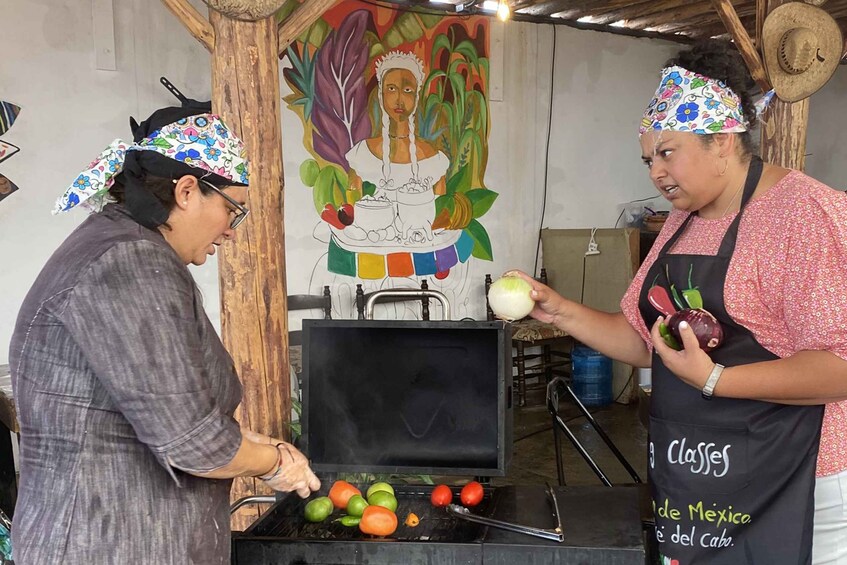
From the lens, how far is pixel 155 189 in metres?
1.45

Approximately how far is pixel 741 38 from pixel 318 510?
145 inches

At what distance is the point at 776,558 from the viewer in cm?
167

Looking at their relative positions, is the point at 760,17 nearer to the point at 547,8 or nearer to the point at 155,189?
the point at 547,8

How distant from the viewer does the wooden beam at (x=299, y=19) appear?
2551mm

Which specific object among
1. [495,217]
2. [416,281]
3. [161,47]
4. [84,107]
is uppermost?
[161,47]

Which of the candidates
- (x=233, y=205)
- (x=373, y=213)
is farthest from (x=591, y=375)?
(x=233, y=205)

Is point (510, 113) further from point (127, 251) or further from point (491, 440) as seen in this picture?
→ point (127, 251)

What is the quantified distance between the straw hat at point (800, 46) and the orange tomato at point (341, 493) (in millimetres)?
3610

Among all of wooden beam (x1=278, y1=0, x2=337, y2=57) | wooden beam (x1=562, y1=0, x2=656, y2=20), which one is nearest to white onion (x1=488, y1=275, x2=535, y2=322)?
wooden beam (x1=278, y1=0, x2=337, y2=57)

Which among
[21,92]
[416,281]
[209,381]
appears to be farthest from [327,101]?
[209,381]

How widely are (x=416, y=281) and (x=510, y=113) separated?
1912 millimetres

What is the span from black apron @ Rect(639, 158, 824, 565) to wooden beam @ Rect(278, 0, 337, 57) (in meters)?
1.59

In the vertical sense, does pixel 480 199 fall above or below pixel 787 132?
below

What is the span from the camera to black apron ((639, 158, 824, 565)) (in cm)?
166
